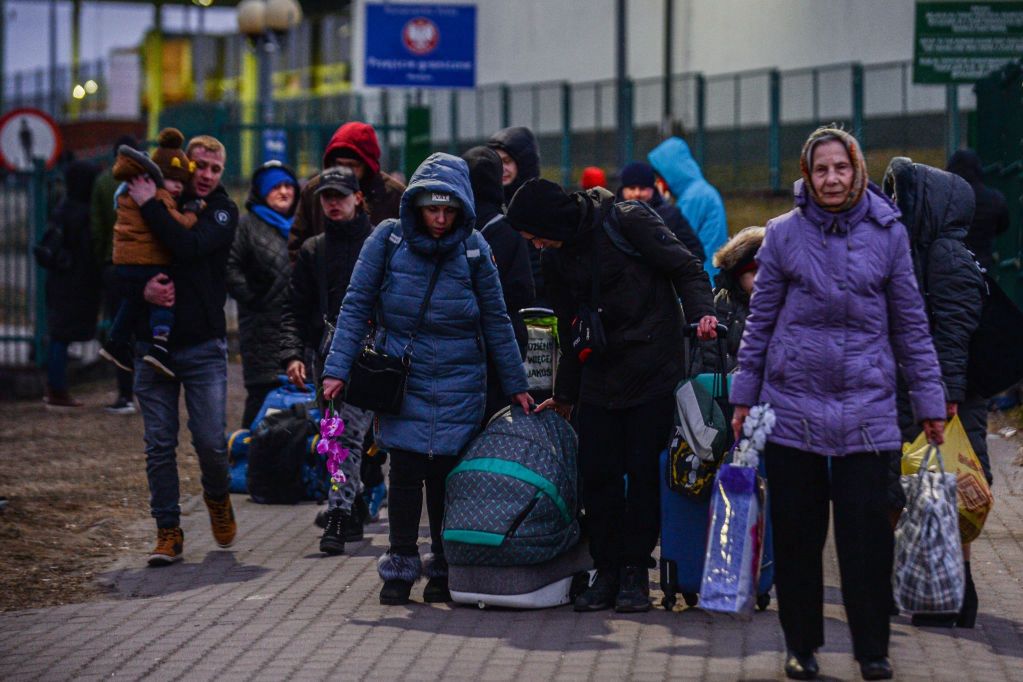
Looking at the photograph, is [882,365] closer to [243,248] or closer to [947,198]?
[947,198]

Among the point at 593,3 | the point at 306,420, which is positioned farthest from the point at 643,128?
the point at 306,420

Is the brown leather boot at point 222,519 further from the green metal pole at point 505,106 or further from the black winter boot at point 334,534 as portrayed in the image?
the green metal pole at point 505,106

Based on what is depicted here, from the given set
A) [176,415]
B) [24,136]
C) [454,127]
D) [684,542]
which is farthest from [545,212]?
[454,127]

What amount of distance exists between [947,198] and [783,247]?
1.02 metres

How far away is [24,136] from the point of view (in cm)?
1964

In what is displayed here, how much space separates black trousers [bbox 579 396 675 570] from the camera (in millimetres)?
7344

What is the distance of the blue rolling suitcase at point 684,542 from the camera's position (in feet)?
23.7

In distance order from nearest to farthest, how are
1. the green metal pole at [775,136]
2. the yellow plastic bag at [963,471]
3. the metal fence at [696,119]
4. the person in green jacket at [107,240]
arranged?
the yellow plastic bag at [963,471] < the person in green jacket at [107,240] < the metal fence at [696,119] < the green metal pole at [775,136]

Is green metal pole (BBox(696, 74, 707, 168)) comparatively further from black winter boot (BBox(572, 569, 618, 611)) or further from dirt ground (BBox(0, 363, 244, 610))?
black winter boot (BBox(572, 569, 618, 611))

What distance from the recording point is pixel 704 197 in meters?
12.1

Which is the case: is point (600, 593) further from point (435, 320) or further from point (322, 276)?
point (322, 276)

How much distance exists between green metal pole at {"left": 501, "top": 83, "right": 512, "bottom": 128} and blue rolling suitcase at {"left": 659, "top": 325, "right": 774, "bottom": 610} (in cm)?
2300

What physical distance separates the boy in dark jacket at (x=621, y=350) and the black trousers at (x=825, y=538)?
122 centimetres

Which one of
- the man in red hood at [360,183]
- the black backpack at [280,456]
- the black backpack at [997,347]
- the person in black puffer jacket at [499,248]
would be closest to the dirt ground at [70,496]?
the black backpack at [280,456]
